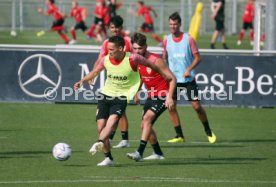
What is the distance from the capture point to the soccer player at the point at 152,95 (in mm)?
13820

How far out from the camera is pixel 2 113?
68.9 ft

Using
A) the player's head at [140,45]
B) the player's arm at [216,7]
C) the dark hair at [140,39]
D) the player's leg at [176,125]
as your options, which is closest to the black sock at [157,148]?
the player's head at [140,45]

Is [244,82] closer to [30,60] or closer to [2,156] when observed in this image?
[30,60]

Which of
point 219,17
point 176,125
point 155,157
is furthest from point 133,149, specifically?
point 219,17

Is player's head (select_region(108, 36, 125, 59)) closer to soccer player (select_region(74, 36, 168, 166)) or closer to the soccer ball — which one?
soccer player (select_region(74, 36, 168, 166))

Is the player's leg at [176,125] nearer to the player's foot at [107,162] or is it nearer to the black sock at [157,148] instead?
the black sock at [157,148]

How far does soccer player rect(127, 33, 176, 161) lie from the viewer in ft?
45.3

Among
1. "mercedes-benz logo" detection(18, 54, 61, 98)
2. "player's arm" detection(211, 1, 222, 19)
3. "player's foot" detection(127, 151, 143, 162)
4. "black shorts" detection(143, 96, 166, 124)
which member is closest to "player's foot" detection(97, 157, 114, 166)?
"player's foot" detection(127, 151, 143, 162)

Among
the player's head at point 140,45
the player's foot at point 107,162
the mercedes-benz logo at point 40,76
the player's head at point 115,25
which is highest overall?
the player's head at point 115,25

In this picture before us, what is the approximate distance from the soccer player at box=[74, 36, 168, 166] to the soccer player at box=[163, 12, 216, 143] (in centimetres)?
322

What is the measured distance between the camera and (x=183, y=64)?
1744 cm

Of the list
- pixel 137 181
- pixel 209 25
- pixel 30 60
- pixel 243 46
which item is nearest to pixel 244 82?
pixel 30 60

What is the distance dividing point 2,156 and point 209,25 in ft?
129

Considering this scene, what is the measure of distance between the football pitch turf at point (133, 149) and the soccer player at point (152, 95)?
0.82 feet
